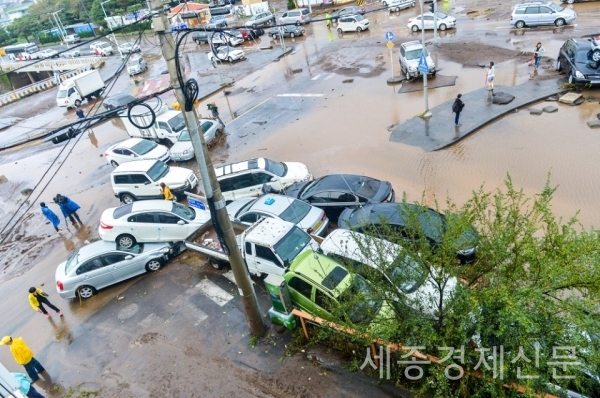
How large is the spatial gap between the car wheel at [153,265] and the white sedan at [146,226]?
2.58 ft

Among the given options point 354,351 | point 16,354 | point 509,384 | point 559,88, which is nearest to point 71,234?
point 16,354

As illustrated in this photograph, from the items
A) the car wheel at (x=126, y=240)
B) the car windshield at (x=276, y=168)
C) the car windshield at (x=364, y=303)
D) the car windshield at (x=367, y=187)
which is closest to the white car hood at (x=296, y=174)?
the car windshield at (x=276, y=168)

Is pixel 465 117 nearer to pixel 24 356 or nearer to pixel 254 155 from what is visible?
pixel 254 155

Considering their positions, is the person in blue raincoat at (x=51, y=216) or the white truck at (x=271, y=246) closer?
the white truck at (x=271, y=246)

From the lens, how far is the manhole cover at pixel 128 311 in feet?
33.6

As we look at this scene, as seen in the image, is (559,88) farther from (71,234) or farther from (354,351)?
(71,234)

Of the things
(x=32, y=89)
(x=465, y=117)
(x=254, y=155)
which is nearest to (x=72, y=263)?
(x=254, y=155)

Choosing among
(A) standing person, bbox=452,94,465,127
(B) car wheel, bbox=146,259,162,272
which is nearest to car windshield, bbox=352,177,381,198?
(A) standing person, bbox=452,94,465,127

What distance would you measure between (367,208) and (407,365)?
493 cm

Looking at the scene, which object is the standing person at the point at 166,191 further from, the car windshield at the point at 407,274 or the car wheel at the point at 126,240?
the car windshield at the point at 407,274

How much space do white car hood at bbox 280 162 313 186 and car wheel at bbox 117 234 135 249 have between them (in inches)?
204

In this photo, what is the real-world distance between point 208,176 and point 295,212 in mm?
4612

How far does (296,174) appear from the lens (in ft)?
46.2

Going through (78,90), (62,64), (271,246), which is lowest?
(271,246)
